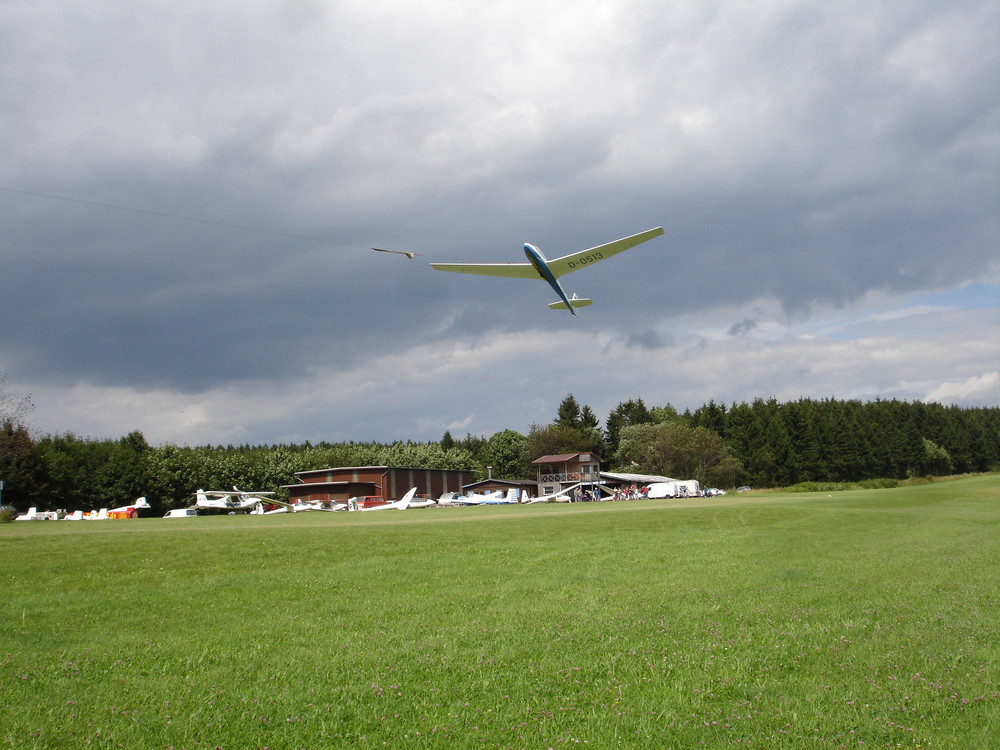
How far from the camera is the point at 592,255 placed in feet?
83.8

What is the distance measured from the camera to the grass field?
255 inches

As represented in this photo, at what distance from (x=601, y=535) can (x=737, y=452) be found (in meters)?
96.4

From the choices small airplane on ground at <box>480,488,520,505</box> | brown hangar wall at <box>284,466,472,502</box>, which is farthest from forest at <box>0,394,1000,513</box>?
small airplane on ground at <box>480,488,520,505</box>

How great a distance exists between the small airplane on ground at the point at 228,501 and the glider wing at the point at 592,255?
56141 mm

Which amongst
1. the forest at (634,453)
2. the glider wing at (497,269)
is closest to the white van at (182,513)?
the forest at (634,453)

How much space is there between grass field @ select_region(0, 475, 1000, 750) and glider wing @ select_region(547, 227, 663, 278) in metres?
11.2

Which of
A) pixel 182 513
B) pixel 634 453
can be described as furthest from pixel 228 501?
pixel 634 453

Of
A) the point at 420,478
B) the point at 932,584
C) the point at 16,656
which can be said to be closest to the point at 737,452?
the point at 420,478

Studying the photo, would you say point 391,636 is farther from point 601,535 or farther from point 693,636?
point 601,535

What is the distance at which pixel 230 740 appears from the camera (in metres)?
6.25

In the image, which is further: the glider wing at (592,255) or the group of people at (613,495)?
the group of people at (613,495)

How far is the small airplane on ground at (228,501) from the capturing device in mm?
70375

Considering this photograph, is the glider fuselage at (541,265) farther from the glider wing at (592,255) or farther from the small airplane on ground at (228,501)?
the small airplane on ground at (228,501)

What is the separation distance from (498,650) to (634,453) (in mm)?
113355
